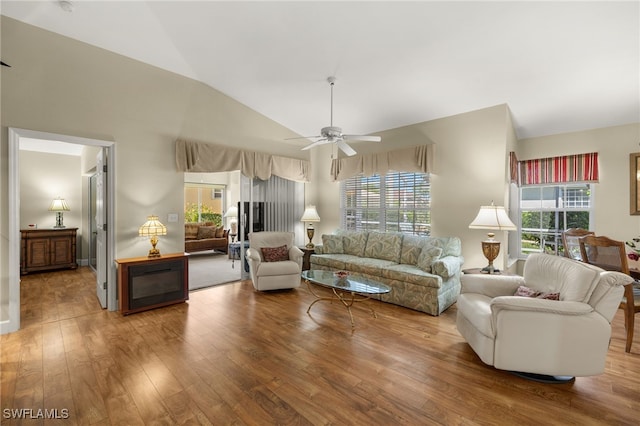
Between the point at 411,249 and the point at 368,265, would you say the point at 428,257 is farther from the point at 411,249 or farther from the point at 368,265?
the point at 368,265

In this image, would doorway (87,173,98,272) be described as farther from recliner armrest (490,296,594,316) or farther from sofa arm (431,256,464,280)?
recliner armrest (490,296,594,316)

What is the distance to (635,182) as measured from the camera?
153 inches

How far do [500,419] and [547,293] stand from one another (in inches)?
49.9

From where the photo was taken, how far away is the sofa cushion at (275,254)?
4699 millimetres

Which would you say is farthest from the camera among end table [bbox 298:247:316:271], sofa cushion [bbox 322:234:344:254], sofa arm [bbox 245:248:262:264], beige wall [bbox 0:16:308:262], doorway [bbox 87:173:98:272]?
doorway [bbox 87:173:98:272]

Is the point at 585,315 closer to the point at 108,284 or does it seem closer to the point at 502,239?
the point at 502,239

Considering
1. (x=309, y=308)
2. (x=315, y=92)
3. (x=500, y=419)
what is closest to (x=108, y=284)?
(x=309, y=308)

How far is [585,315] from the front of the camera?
2.16 meters

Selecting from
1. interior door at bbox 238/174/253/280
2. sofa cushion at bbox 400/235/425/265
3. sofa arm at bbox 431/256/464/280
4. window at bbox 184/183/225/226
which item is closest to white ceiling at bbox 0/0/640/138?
interior door at bbox 238/174/253/280

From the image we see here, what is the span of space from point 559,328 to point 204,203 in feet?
30.5

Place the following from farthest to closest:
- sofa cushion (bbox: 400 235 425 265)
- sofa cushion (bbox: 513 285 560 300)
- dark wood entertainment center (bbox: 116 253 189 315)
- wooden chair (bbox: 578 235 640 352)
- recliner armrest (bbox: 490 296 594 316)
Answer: sofa cushion (bbox: 400 235 425 265), dark wood entertainment center (bbox: 116 253 189 315), wooden chair (bbox: 578 235 640 352), sofa cushion (bbox: 513 285 560 300), recliner armrest (bbox: 490 296 594 316)

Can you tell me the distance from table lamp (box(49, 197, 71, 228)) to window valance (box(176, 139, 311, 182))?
3705mm

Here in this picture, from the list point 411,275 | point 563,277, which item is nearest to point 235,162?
point 411,275

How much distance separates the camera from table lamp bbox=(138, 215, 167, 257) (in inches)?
149
